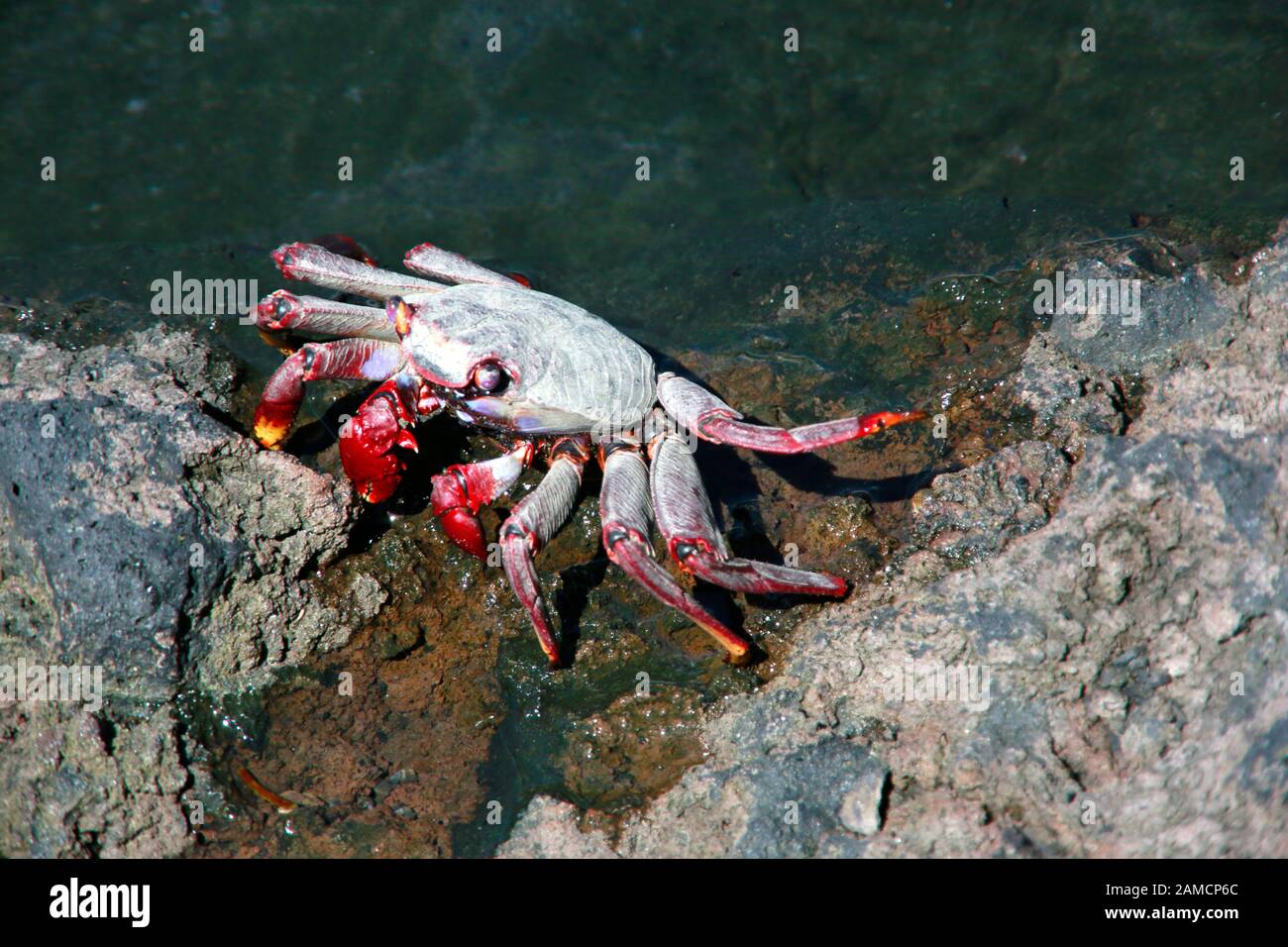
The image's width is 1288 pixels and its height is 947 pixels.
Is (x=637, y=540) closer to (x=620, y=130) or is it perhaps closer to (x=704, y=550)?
(x=704, y=550)

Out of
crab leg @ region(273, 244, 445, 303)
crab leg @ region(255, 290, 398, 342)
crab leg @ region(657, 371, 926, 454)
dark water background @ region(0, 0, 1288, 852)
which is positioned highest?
Result: dark water background @ region(0, 0, 1288, 852)

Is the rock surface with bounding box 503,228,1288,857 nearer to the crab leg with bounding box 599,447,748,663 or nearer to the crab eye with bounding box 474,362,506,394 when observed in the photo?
the crab leg with bounding box 599,447,748,663

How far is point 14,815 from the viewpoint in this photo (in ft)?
11.5

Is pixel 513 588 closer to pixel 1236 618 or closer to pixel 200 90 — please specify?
pixel 1236 618

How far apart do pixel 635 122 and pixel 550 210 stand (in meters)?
0.93

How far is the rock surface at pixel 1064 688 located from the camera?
2.99 meters

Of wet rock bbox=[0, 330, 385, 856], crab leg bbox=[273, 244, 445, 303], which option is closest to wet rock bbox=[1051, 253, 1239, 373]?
crab leg bbox=[273, 244, 445, 303]

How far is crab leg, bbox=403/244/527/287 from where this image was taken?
489 centimetres

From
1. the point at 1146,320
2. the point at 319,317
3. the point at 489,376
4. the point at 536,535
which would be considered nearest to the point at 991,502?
the point at 1146,320

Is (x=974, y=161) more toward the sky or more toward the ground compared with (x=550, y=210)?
more toward the sky

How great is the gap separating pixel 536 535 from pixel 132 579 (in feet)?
5.52

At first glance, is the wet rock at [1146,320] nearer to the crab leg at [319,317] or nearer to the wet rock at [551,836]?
the wet rock at [551,836]

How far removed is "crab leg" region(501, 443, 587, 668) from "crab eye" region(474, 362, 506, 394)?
0.51m

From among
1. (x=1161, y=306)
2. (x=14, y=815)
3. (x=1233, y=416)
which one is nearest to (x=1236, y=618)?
(x=1233, y=416)
